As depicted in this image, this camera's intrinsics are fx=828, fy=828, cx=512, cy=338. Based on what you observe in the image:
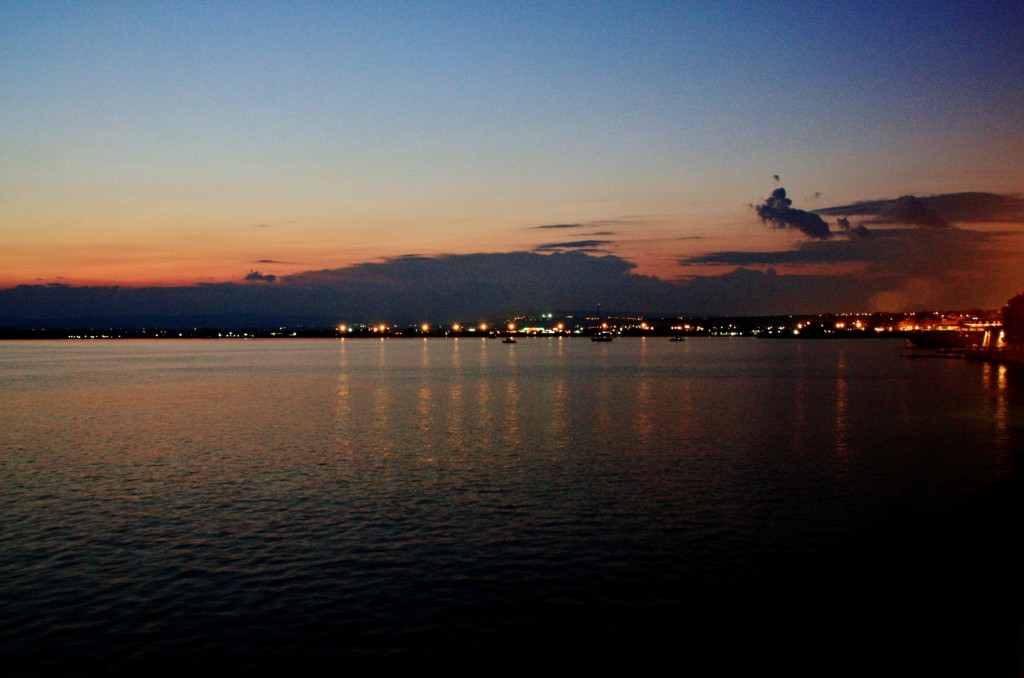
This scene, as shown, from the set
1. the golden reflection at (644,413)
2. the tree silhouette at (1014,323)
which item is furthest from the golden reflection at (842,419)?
the tree silhouette at (1014,323)

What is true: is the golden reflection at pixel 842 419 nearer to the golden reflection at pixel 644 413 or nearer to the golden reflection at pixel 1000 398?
the golden reflection at pixel 1000 398

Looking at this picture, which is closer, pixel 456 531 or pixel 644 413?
pixel 456 531

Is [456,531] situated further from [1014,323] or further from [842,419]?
[1014,323]

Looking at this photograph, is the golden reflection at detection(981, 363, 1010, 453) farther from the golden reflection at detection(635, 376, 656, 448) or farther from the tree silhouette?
the tree silhouette

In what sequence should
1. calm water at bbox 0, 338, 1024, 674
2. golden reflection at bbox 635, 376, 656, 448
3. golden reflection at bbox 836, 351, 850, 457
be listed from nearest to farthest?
calm water at bbox 0, 338, 1024, 674, golden reflection at bbox 836, 351, 850, 457, golden reflection at bbox 635, 376, 656, 448

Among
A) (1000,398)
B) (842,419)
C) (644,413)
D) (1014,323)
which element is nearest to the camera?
(842,419)

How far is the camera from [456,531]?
21.7m

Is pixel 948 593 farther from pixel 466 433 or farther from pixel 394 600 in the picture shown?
pixel 466 433

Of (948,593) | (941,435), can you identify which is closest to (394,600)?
(948,593)

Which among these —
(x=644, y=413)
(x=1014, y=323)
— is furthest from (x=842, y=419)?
(x=1014, y=323)

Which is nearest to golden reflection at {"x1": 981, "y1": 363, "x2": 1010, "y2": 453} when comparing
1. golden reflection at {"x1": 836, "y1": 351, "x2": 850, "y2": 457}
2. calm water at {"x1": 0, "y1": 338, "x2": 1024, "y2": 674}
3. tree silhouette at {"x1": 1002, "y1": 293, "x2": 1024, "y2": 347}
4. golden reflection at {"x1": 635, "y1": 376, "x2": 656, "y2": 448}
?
calm water at {"x1": 0, "y1": 338, "x2": 1024, "y2": 674}

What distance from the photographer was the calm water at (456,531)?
1456cm

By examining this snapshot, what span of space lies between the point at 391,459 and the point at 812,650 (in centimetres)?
2319

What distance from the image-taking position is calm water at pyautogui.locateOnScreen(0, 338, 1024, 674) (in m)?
14.6
